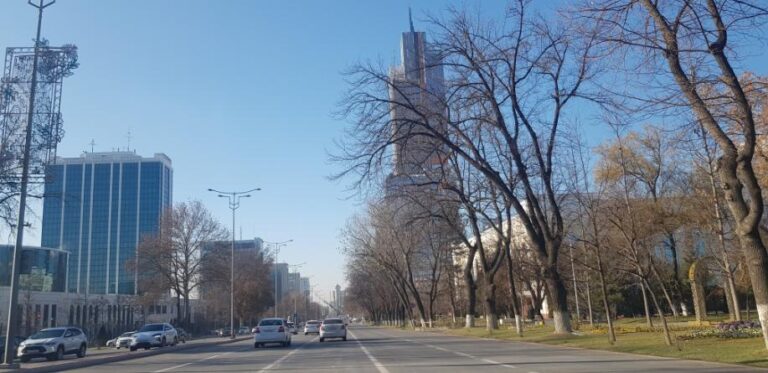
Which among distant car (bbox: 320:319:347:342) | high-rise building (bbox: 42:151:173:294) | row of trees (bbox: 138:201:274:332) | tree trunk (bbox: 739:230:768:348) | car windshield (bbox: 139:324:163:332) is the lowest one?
distant car (bbox: 320:319:347:342)

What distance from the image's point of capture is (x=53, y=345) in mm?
33438

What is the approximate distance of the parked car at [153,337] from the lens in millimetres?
42031

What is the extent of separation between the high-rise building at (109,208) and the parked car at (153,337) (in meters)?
56.3

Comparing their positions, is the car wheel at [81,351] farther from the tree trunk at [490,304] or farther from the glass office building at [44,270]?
the glass office building at [44,270]

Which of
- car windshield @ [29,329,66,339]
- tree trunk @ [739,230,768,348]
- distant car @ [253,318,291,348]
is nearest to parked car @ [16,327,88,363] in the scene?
car windshield @ [29,329,66,339]

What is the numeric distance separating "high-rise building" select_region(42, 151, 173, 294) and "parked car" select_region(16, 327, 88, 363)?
213 feet

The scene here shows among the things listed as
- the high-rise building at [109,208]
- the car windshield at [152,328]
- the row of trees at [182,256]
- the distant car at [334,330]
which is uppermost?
the high-rise building at [109,208]

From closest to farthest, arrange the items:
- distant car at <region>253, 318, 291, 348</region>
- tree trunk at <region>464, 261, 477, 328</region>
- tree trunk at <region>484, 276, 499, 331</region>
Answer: distant car at <region>253, 318, 291, 348</region>
tree trunk at <region>484, 276, 499, 331</region>
tree trunk at <region>464, 261, 477, 328</region>

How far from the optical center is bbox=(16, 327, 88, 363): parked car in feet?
108

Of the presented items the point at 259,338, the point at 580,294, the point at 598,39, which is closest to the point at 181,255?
the point at 259,338

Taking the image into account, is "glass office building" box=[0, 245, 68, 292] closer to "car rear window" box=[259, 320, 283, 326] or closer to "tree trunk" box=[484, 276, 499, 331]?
"car rear window" box=[259, 320, 283, 326]

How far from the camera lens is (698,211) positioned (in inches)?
→ 1613

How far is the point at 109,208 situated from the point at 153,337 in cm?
6757

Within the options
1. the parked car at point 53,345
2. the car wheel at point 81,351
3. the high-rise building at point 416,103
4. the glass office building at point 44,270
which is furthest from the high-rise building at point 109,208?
the high-rise building at point 416,103
